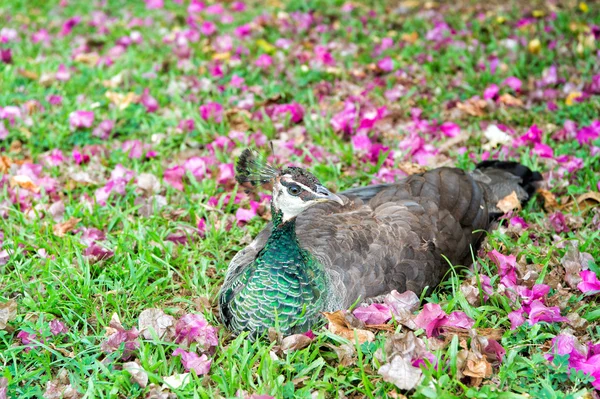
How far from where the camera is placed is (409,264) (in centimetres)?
315

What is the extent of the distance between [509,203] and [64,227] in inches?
101

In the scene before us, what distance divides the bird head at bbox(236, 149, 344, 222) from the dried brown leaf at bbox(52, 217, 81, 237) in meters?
1.41

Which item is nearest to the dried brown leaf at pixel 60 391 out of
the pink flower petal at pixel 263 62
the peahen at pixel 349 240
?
the peahen at pixel 349 240

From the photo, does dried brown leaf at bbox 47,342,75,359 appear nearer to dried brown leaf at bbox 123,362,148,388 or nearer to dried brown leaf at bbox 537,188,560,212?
dried brown leaf at bbox 123,362,148,388

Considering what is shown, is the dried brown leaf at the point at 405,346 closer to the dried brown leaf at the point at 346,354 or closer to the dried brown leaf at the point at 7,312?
the dried brown leaf at the point at 346,354

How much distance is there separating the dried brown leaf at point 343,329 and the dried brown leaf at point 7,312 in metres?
1.46

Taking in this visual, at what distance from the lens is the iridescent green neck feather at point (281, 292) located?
113 inches

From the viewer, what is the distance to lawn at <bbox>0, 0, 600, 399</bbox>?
2715mm

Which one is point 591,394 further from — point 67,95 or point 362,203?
point 67,95

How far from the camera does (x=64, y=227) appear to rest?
149 inches

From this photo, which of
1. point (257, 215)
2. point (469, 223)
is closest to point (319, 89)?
point (257, 215)

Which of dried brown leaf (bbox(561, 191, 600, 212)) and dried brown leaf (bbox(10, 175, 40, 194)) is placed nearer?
dried brown leaf (bbox(561, 191, 600, 212))

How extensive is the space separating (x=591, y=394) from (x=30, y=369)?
234cm

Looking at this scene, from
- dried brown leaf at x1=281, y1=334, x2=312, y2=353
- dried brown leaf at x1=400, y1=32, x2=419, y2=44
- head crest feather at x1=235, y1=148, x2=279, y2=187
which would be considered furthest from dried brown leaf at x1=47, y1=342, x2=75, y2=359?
dried brown leaf at x1=400, y1=32, x2=419, y2=44
